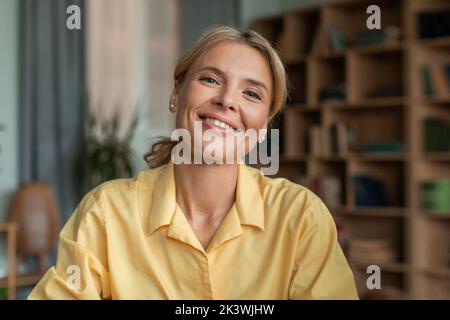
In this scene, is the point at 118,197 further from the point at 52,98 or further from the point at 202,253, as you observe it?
the point at 52,98

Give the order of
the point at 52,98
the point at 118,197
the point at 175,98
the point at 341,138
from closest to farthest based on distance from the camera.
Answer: the point at 118,197, the point at 175,98, the point at 52,98, the point at 341,138

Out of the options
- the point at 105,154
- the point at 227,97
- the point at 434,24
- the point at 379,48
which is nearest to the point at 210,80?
the point at 227,97

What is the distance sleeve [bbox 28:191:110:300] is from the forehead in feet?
1.08

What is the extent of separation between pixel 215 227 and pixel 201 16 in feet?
13.8

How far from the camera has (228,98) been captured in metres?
1.06

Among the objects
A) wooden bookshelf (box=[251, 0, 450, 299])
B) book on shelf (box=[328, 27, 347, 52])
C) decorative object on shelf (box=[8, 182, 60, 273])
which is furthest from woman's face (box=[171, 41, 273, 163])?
book on shelf (box=[328, 27, 347, 52])

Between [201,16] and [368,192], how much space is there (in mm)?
1978

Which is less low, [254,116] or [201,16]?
[201,16]

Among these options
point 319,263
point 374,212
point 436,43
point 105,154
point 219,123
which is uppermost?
point 436,43

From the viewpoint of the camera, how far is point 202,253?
3.49 feet

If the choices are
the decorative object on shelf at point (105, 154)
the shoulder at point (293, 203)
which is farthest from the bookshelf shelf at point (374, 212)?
the shoulder at point (293, 203)

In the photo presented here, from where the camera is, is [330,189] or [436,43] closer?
[436,43]

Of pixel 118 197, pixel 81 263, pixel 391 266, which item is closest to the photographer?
pixel 81 263
